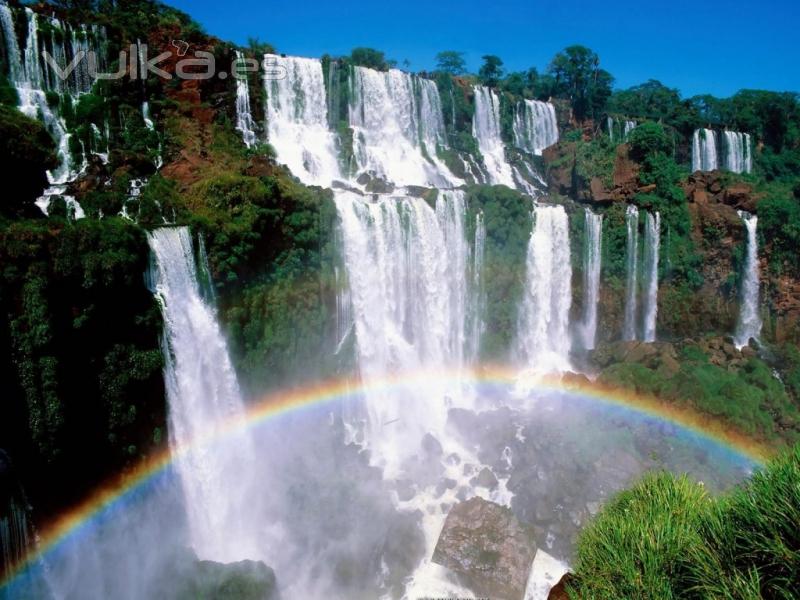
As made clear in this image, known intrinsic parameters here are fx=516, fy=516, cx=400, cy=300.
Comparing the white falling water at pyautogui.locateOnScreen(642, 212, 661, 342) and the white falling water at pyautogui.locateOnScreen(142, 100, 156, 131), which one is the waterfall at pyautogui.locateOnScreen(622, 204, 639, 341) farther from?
the white falling water at pyautogui.locateOnScreen(142, 100, 156, 131)

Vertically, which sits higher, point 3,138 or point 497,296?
point 3,138

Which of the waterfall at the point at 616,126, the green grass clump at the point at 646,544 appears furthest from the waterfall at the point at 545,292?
the waterfall at the point at 616,126

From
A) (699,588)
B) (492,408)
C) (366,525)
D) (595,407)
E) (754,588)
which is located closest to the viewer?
(754,588)

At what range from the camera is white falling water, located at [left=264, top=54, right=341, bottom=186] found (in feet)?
81.3

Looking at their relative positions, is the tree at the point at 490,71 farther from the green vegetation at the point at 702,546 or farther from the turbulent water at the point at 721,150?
the green vegetation at the point at 702,546

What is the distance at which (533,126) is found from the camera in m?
36.9

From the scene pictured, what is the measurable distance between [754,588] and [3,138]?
49.9 ft

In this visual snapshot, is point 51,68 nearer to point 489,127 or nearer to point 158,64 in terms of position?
point 158,64

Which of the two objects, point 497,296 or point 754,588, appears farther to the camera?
point 497,296

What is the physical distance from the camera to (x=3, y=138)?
454 inches

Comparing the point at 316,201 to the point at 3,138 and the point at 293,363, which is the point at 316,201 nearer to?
the point at 293,363

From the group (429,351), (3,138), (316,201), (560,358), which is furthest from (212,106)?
(560,358)

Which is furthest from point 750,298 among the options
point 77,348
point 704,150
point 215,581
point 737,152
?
point 77,348

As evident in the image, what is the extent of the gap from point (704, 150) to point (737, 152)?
270 centimetres
